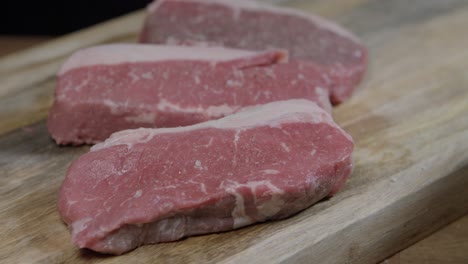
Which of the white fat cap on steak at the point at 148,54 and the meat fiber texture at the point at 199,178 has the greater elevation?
the white fat cap on steak at the point at 148,54

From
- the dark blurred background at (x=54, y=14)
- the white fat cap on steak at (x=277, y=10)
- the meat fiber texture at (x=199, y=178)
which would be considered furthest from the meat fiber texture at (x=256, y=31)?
the dark blurred background at (x=54, y=14)

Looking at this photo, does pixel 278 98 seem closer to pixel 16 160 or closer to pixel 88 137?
pixel 88 137

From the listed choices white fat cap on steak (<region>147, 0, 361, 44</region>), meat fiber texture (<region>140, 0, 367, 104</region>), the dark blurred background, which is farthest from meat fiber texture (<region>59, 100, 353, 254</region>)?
the dark blurred background

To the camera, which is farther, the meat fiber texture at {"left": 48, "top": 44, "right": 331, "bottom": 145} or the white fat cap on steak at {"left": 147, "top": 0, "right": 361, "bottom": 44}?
the white fat cap on steak at {"left": 147, "top": 0, "right": 361, "bottom": 44}

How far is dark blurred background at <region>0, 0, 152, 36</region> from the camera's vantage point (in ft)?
18.1

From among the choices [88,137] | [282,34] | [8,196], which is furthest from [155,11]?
[8,196]

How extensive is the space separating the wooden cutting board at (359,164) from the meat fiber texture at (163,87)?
215 millimetres

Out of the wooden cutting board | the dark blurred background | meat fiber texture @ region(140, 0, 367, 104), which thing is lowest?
the dark blurred background

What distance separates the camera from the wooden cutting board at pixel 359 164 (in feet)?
8.97

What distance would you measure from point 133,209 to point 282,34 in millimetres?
1728

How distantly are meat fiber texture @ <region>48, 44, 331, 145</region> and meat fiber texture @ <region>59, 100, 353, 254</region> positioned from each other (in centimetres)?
30

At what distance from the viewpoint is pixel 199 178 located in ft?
9.13

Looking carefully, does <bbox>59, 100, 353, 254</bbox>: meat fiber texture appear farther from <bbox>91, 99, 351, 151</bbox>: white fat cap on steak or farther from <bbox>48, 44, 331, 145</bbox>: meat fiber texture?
<bbox>48, 44, 331, 145</bbox>: meat fiber texture

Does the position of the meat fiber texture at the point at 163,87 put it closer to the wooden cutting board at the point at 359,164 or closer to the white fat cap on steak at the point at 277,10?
the wooden cutting board at the point at 359,164
